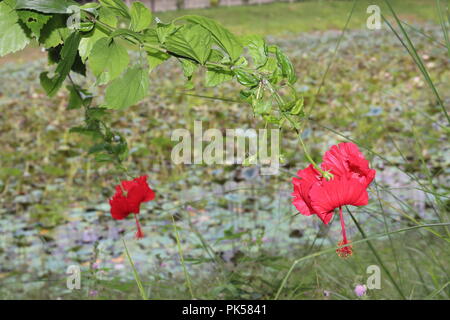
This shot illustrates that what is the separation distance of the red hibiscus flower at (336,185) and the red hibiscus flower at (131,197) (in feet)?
1.35

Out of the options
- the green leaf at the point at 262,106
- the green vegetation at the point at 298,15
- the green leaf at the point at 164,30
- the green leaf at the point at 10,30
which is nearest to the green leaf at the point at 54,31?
the green leaf at the point at 10,30

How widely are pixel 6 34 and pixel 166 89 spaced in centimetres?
420

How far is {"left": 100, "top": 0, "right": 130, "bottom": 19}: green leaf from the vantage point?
57cm

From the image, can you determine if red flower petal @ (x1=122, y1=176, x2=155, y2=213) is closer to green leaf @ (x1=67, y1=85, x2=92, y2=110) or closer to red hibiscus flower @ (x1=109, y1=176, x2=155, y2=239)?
red hibiscus flower @ (x1=109, y1=176, x2=155, y2=239)

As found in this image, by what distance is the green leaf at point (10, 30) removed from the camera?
0.59m

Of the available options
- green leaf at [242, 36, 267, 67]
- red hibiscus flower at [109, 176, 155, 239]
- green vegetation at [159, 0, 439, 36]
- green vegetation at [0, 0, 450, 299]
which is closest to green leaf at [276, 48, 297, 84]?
green leaf at [242, 36, 267, 67]

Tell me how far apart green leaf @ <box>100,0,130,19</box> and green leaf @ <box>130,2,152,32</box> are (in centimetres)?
1

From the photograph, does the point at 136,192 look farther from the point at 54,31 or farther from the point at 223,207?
the point at 223,207

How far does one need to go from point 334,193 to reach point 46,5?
1.08 ft

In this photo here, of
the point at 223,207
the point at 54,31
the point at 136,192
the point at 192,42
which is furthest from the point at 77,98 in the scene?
the point at 223,207

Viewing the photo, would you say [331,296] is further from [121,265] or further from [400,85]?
[400,85]

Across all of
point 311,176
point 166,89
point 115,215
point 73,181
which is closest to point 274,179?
point 73,181

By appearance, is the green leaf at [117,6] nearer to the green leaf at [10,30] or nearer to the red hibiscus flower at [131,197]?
the green leaf at [10,30]

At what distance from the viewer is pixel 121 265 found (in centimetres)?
189
